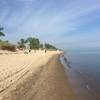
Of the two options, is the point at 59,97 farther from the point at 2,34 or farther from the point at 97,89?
the point at 2,34

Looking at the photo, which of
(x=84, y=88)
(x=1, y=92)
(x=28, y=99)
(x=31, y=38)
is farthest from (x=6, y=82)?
(x=31, y=38)

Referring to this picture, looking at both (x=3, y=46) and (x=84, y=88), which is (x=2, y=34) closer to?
(x=3, y=46)

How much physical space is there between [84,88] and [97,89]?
1.02 metres

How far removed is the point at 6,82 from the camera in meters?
13.8

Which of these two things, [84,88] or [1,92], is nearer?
[1,92]

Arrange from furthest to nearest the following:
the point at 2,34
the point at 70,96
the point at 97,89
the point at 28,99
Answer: the point at 2,34
the point at 97,89
the point at 70,96
the point at 28,99

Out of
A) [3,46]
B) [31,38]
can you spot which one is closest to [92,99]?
[3,46]

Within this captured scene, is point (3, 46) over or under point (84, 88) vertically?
over

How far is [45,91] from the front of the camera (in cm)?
1280

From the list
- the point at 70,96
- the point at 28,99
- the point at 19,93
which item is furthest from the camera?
the point at 70,96

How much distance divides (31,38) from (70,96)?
4555 inches

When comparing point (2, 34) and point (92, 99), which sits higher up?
point (2, 34)

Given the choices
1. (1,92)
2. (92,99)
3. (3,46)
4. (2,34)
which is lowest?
(92,99)

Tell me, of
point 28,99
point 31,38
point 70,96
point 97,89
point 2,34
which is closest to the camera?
point 28,99
